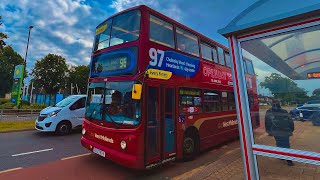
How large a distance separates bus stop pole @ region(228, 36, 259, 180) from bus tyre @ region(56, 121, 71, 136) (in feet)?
31.2

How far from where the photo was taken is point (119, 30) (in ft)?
21.8

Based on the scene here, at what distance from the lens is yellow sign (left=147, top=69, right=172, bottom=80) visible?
19.9ft

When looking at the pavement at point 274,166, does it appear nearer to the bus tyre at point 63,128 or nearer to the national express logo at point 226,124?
the national express logo at point 226,124

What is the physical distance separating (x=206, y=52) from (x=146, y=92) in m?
3.70

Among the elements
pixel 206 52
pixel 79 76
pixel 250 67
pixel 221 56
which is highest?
pixel 79 76

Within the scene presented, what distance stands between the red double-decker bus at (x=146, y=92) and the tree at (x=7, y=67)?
1845 inches

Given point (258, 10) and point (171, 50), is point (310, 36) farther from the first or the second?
point (171, 50)

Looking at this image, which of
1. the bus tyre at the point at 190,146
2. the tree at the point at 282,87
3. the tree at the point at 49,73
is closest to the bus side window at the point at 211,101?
the bus tyre at the point at 190,146

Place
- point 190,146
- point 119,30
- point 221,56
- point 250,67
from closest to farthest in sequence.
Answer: point 250,67 < point 119,30 < point 190,146 < point 221,56

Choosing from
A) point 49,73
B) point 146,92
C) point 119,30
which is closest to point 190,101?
point 146,92

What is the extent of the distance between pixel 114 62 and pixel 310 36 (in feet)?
14.8

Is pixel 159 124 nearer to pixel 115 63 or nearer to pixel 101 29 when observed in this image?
pixel 115 63

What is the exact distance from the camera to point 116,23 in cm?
680

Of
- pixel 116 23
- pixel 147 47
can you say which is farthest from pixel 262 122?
pixel 116 23
